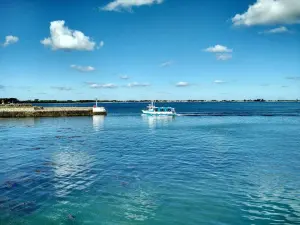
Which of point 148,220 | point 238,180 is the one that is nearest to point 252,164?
point 238,180

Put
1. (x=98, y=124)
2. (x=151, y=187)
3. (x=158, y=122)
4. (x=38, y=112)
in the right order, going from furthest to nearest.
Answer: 1. (x=38, y=112)
2. (x=158, y=122)
3. (x=98, y=124)
4. (x=151, y=187)

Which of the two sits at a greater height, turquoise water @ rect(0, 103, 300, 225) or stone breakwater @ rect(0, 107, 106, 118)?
stone breakwater @ rect(0, 107, 106, 118)

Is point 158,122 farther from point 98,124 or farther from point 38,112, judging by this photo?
point 38,112

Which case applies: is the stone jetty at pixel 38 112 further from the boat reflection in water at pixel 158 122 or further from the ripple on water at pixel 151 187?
the ripple on water at pixel 151 187

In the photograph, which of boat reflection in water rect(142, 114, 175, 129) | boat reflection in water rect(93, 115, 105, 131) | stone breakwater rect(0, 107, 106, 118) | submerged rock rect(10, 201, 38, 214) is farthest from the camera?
stone breakwater rect(0, 107, 106, 118)

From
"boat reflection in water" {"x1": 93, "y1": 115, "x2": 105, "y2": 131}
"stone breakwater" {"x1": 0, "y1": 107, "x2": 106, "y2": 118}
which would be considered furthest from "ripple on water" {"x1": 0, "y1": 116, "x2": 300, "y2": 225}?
"stone breakwater" {"x1": 0, "y1": 107, "x2": 106, "y2": 118}

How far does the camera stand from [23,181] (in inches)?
777

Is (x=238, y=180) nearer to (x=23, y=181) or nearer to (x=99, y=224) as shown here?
(x=99, y=224)

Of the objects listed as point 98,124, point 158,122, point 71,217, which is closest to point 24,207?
point 71,217

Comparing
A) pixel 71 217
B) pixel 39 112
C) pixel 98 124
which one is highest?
pixel 39 112

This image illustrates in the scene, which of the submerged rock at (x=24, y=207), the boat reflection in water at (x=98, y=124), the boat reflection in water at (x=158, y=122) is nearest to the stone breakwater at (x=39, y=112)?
the boat reflection in water at (x=98, y=124)

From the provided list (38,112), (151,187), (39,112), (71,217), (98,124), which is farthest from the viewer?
(39,112)

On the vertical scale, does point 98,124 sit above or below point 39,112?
below

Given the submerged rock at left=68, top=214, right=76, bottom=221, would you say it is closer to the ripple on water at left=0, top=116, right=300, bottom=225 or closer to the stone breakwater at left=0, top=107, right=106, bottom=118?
the ripple on water at left=0, top=116, right=300, bottom=225
